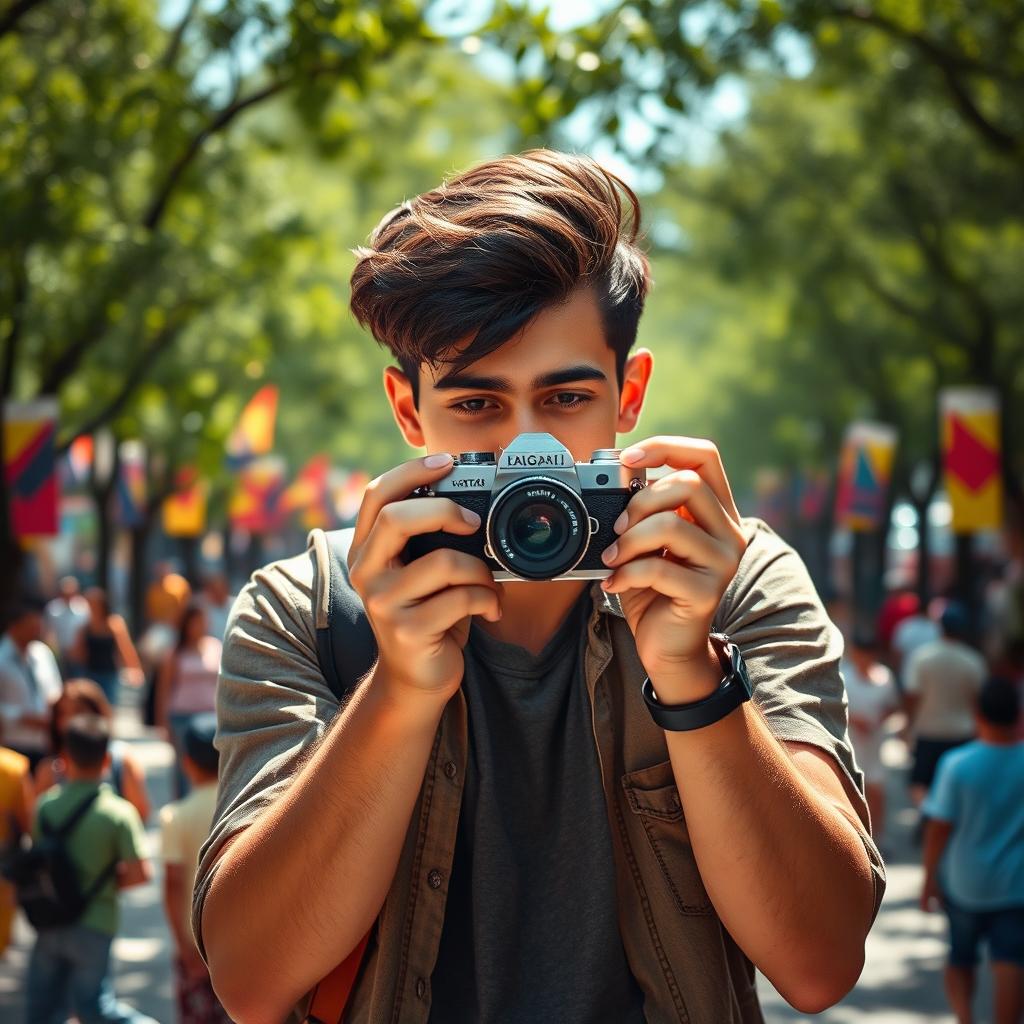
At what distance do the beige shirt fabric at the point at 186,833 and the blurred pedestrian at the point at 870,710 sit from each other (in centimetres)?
522

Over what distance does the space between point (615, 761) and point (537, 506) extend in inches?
17.0

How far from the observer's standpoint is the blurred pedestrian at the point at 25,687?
1016 centimetres

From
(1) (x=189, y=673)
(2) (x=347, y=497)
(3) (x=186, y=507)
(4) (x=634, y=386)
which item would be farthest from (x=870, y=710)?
(2) (x=347, y=497)

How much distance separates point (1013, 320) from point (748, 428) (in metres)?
20.9

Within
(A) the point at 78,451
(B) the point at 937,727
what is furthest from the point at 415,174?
(B) the point at 937,727

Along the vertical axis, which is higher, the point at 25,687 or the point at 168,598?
the point at 168,598

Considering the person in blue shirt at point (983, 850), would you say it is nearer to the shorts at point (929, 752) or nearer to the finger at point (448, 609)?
the shorts at point (929, 752)

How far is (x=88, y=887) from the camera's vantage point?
6.56 meters

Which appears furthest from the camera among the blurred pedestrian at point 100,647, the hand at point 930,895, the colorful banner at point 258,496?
the colorful banner at point 258,496

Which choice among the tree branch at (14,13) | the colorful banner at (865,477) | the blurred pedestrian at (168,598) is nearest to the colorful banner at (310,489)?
the blurred pedestrian at (168,598)

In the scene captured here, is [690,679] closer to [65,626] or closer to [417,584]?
[417,584]

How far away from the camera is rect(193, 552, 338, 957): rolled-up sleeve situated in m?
2.39

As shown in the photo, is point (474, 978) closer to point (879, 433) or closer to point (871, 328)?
point (879, 433)

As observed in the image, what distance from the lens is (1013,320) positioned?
21125 mm
